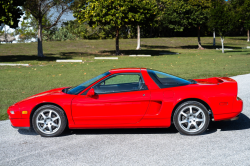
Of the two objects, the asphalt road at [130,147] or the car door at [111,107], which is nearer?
the asphalt road at [130,147]

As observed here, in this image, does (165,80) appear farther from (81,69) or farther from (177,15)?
(177,15)

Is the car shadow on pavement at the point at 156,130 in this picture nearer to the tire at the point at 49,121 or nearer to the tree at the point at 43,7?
the tire at the point at 49,121

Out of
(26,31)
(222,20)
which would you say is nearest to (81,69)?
(222,20)

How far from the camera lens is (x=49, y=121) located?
4.99m

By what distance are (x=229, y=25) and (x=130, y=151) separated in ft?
98.3

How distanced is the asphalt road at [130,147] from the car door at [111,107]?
0.35m

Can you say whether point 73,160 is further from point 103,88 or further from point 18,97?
point 18,97

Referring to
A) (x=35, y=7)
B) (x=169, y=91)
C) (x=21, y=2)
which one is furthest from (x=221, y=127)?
(x=35, y=7)

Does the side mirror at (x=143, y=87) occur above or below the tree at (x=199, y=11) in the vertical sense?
below

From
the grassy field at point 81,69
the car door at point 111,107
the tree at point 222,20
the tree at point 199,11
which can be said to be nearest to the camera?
the car door at point 111,107

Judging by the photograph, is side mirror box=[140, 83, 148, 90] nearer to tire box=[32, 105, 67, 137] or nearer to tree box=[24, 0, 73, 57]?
tire box=[32, 105, 67, 137]

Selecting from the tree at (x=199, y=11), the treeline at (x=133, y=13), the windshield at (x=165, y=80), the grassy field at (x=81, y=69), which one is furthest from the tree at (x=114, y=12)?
the windshield at (x=165, y=80)

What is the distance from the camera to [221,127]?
17.7ft

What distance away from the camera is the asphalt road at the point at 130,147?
3.88m
